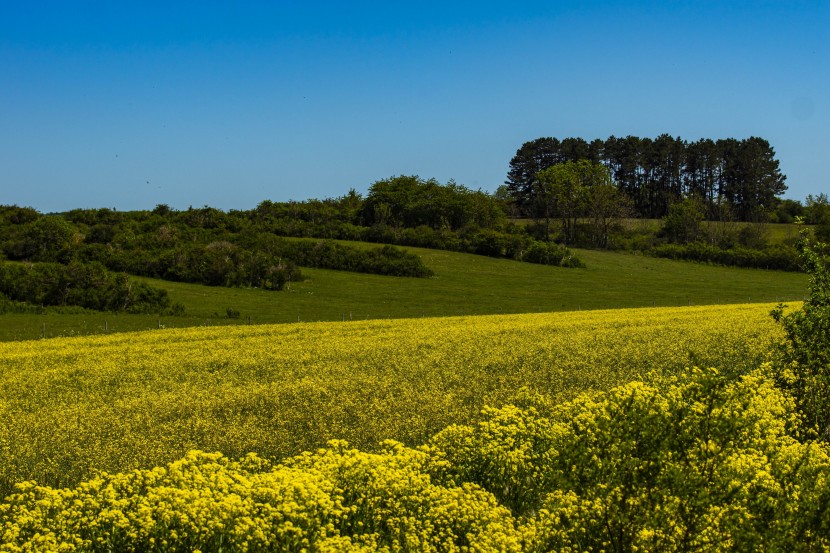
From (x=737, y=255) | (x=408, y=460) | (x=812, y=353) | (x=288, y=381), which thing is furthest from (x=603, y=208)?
(x=408, y=460)

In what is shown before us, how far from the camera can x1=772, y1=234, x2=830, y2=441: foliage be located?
56.6 ft

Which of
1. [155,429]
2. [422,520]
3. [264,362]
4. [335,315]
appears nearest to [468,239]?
[335,315]

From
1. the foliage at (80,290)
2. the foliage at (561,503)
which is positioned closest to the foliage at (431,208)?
the foliage at (80,290)

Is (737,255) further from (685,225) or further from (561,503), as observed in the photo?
(561,503)

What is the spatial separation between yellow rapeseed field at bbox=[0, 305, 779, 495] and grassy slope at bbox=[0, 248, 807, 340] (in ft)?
52.3

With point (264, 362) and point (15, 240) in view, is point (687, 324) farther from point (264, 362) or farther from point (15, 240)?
point (15, 240)

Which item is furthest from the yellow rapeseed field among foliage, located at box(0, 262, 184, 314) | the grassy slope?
foliage, located at box(0, 262, 184, 314)

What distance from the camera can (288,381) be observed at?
27203 millimetres

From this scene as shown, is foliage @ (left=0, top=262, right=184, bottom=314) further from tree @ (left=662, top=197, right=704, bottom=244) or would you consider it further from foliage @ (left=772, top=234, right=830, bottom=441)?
tree @ (left=662, top=197, right=704, bottom=244)

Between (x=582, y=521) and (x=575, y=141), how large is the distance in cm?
18218

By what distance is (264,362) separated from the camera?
32156 millimetres

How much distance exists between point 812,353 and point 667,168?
595 feet

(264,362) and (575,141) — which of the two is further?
(575,141)

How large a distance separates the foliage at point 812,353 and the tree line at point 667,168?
163 m
